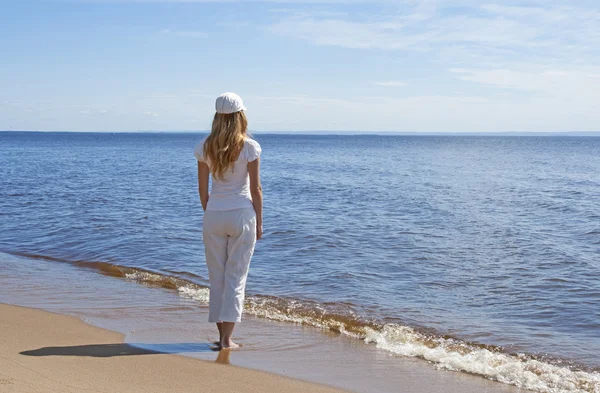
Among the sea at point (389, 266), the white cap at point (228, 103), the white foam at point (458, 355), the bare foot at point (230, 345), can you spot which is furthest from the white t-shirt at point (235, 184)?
the white foam at point (458, 355)

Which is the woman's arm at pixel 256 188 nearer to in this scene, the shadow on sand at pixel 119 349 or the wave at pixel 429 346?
the shadow on sand at pixel 119 349

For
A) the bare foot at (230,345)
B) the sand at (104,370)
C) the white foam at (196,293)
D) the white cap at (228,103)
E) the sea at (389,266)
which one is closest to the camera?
the sand at (104,370)

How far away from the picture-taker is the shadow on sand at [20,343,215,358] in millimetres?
5129

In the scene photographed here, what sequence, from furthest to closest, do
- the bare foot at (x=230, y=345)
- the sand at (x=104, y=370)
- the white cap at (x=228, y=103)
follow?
the bare foot at (x=230, y=345), the white cap at (x=228, y=103), the sand at (x=104, y=370)

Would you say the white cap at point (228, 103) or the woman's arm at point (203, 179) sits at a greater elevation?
the white cap at point (228, 103)

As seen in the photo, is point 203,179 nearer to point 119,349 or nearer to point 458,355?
point 119,349

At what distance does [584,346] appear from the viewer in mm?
6617

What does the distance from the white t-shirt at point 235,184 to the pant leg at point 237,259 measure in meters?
0.10

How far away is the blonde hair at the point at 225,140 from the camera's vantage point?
16.7 ft

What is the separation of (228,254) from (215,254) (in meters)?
0.11

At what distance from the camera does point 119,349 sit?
17.7ft

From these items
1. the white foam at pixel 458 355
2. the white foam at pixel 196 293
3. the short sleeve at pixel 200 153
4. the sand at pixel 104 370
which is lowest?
the white foam at pixel 196 293

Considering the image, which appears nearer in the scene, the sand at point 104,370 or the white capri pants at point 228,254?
the sand at point 104,370

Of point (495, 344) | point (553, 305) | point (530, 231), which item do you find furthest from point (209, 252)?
point (530, 231)
